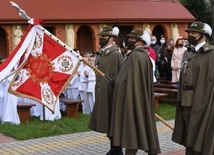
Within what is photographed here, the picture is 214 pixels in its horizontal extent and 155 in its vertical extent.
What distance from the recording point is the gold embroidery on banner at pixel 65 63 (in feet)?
24.2

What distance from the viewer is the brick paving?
8.24 m

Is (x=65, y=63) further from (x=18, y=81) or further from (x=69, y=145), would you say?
(x=69, y=145)

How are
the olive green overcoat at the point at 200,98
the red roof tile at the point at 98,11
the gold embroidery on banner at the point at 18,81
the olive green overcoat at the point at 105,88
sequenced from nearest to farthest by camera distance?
the olive green overcoat at the point at 200,98 < the gold embroidery on banner at the point at 18,81 < the olive green overcoat at the point at 105,88 < the red roof tile at the point at 98,11

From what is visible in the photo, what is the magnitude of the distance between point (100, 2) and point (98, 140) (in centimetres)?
1934

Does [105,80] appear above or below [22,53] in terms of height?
below

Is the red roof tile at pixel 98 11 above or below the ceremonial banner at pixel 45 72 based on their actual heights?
above

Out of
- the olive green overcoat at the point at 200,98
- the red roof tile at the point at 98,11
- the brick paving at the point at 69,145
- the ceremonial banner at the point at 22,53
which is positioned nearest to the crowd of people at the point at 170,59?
the brick paving at the point at 69,145

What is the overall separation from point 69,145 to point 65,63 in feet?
6.80

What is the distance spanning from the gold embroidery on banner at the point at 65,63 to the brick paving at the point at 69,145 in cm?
165

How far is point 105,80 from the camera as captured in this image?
25.6ft

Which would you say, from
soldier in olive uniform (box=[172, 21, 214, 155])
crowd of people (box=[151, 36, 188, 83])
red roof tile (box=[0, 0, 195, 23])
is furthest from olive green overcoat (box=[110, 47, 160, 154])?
red roof tile (box=[0, 0, 195, 23])

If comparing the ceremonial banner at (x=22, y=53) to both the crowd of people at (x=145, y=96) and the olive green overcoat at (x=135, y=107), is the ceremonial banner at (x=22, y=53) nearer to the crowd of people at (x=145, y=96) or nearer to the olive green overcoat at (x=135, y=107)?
the crowd of people at (x=145, y=96)

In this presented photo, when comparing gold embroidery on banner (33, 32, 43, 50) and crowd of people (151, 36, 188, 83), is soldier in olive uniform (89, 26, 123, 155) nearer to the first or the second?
gold embroidery on banner (33, 32, 43, 50)

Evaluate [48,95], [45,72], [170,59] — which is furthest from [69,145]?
[170,59]
